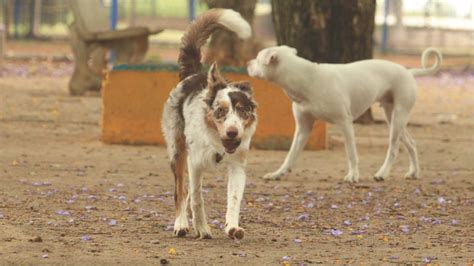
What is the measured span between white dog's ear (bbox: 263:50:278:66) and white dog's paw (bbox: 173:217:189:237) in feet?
9.80

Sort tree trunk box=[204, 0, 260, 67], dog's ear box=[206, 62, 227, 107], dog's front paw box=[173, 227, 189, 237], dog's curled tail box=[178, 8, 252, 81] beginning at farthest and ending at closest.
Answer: tree trunk box=[204, 0, 260, 67], dog's curled tail box=[178, 8, 252, 81], dog's front paw box=[173, 227, 189, 237], dog's ear box=[206, 62, 227, 107]

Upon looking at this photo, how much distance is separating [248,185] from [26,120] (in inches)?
201

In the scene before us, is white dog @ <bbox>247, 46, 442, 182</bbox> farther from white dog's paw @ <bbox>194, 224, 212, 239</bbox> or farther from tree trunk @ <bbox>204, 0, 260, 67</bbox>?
tree trunk @ <bbox>204, 0, 260, 67</bbox>

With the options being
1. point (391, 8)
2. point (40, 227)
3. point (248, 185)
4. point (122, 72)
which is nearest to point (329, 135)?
point (122, 72)

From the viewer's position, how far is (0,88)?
781 inches

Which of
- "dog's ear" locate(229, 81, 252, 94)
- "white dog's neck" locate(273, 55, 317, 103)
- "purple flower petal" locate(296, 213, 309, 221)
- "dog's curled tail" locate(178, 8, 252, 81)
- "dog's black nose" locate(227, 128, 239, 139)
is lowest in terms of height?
"purple flower petal" locate(296, 213, 309, 221)

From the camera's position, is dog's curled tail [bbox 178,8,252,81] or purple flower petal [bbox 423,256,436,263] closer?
purple flower petal [bbox 423,256,436,263]

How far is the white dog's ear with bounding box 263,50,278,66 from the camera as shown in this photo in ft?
36.3

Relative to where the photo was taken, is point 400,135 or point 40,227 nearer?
point 40,227

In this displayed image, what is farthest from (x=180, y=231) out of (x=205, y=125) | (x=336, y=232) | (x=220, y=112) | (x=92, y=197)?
(x=92, y=197)

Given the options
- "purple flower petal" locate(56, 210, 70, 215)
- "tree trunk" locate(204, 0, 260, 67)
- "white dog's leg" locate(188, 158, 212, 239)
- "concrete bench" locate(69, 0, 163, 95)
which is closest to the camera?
"white dog's leg" locate(188, 158, 212, 239)

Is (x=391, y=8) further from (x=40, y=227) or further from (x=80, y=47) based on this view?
(x=40, y=227)

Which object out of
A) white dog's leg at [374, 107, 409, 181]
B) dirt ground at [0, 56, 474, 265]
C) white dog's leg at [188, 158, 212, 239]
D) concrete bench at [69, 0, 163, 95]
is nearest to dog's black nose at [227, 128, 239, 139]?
white dog's leg at [188, 158, 212, 239]

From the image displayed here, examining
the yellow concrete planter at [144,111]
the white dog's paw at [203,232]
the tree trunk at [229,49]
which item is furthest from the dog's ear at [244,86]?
the tree trunk at [229,49]
